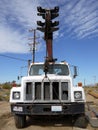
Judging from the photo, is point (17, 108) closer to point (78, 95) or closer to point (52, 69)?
point (78, 95)

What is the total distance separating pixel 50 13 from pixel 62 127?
4345 mm

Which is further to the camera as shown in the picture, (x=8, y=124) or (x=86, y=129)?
(x=8, y=124)

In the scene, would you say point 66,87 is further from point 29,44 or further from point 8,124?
point 29,44

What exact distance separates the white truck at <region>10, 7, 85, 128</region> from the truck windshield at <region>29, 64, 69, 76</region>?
0.91 meters

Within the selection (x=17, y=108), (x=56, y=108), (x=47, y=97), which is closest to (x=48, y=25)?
(x=47, y=97)

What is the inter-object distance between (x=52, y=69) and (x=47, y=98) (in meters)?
1.80

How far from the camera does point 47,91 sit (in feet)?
33.8

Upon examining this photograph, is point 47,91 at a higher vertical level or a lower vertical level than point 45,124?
higher

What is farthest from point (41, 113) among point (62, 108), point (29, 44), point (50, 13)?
point (29, 44)

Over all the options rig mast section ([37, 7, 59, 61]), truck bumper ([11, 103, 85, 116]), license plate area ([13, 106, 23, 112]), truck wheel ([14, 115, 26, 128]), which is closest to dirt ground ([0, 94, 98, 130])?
truck wheel ([14, 115, 26, 128])

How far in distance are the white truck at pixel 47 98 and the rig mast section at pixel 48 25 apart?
3.70 feet

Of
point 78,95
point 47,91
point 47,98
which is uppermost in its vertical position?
point 47,91

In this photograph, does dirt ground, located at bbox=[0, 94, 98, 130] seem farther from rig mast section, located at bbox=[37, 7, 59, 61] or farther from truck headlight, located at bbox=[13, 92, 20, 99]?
rig mast section, located at bbox=[37, 7, 59, 61]

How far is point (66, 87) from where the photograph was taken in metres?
10.3
